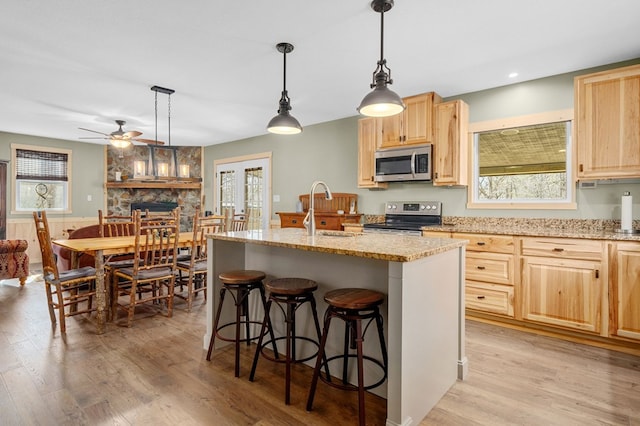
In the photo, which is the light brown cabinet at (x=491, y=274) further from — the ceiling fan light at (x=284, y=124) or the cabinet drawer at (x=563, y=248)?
the ceiling fan light at (x=284, y=124)

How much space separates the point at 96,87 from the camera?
3871 mm

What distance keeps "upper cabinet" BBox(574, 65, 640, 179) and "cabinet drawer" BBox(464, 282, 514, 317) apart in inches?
48.9

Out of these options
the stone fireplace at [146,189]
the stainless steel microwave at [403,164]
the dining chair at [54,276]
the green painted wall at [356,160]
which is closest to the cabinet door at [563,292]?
the green painted wall at [356,160]

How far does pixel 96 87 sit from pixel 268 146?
113 inches

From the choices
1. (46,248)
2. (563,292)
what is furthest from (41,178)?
(563,292)

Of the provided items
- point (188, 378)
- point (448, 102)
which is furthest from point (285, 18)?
point (188, 378)

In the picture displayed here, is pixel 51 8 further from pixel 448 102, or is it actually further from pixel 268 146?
pixel 268 146

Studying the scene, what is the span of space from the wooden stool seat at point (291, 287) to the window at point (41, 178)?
6.65 m

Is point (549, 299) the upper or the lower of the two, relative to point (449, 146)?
lower

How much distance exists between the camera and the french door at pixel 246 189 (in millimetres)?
6402

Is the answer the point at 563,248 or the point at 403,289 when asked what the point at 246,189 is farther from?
the point at 403,289

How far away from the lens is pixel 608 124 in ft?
9.79

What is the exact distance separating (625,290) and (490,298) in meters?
0.99

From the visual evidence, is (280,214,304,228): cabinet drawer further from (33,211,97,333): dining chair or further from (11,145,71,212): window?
(11,145,71,212): window
